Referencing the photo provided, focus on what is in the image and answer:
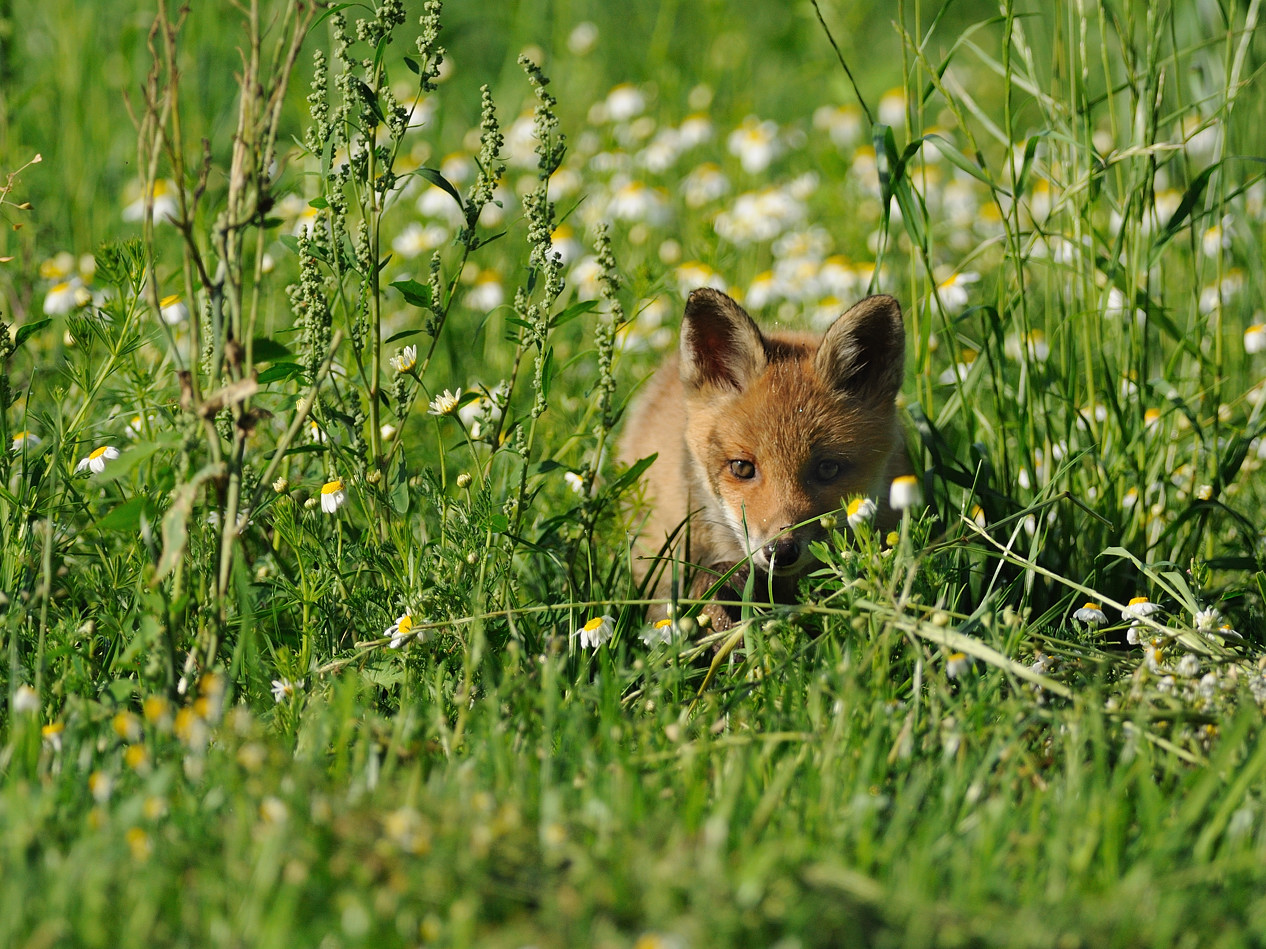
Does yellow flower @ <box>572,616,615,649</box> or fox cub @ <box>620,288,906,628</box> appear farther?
fox cub @ <box>620,288,906,628</box>

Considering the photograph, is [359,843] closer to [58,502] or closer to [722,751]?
[722,751]

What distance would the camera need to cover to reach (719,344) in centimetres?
353

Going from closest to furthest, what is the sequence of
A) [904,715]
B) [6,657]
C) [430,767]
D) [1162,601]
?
[430,767], [904,715], [6,657], [1162,601]

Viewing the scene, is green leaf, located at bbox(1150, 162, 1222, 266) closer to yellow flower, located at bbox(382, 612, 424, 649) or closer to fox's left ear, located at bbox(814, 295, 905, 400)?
fox's left ear, located at bbox(814, 295, 905, 400)

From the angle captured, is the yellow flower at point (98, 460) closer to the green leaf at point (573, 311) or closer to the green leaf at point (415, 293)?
the green leaf at point (415, 293)

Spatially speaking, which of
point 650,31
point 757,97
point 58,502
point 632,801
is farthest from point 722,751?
point 650,31

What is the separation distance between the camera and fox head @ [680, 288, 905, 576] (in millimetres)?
3330

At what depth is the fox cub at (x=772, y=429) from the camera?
3314 millimetres

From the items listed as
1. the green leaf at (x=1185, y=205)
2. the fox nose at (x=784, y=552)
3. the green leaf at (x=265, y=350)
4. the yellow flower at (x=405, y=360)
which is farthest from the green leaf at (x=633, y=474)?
the green leaf at (x=1185, y=205)

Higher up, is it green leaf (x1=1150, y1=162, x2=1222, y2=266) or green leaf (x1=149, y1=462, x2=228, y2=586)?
green leaf (x1=1150, y1=162, x2=1222, y2=266)

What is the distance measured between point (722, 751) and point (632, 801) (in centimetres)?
39

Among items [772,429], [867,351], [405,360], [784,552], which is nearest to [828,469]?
[772,429]

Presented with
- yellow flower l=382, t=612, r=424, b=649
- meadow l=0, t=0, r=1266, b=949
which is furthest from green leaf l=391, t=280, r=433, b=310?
yellow flower l=382, t=612, r=424, b=649

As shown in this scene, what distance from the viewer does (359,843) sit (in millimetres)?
1540
